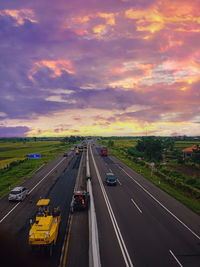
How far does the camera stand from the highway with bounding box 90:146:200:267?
1330cm

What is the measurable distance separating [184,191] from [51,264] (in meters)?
25.6

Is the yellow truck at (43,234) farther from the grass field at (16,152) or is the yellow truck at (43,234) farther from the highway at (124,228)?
the grass field at (16,152)

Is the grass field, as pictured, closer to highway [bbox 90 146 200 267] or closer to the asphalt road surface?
the asphalt road surface

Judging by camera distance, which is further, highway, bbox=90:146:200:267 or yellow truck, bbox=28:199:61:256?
highway, bbox=90:146:200:267

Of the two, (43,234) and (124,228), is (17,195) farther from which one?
(124,228)

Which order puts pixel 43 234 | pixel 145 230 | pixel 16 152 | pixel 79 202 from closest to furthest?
pixel 43 234, pixel 145 230, pixel 79 202, pixel 16 152

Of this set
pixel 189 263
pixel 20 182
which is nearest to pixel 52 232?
pixel 189 263

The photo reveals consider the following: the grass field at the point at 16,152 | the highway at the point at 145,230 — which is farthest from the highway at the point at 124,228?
the grass field at the point at 16,152

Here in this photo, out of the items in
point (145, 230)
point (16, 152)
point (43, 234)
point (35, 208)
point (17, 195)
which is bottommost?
point (145, 230)

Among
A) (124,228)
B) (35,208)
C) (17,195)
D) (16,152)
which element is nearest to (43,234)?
(124,228)

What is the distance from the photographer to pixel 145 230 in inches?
666

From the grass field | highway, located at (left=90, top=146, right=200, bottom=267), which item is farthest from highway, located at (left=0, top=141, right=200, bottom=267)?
the grass field

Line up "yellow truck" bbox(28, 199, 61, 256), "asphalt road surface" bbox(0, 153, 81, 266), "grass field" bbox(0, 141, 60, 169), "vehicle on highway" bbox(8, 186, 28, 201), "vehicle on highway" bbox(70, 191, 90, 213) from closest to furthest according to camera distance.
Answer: "yellow truck" bbox(28, 199, 61, 256), "asphalt road surface" bbox(0, 153, 81, 266), "vehicle on highway" bbox(70, 191, 90, 213), "vehicle on highway" bbox(8, 186, 28, 201), "grass field" bbox(0, 141, 60, 169)

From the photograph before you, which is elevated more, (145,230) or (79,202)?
(79,202)
